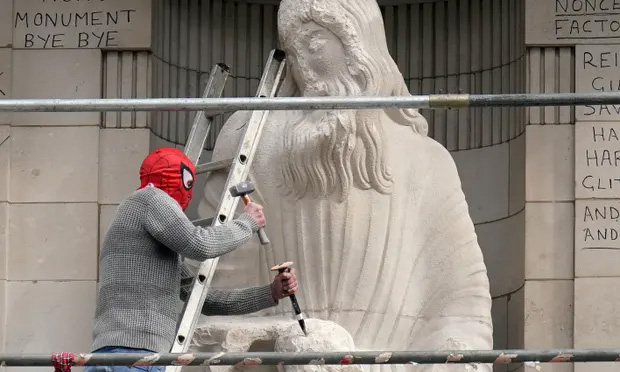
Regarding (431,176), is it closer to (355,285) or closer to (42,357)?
(355,285)

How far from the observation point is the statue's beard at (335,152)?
8984 mm

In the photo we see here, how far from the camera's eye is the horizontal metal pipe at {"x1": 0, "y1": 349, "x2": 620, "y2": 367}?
7.18 meters

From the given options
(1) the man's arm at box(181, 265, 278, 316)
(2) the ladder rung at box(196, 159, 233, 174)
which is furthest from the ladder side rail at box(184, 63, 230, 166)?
(1) the man's arm at box(181, 265, 278, 316)

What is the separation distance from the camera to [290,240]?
917 centimetres

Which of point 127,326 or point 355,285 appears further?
point 355,285

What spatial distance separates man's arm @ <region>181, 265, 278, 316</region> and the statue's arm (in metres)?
0.87

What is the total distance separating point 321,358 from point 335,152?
1892 mm

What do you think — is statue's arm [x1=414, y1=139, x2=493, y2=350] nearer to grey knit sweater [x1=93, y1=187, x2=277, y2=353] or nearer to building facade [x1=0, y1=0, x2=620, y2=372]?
building facade [x1=0, y1=0, x2=620, y2=372]

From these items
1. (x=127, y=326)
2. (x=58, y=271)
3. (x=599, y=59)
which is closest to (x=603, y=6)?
(x=599, y=59)

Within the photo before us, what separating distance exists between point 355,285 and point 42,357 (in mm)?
2129

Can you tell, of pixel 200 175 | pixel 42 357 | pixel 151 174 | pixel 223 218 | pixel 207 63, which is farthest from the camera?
pixel 207 63

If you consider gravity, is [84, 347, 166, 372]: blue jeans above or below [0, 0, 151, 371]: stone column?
below

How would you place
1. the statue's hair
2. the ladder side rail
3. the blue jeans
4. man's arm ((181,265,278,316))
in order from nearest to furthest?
the blue jeans, man's arm ((181,265,278,316)), the statue's hair, the ladder side rail

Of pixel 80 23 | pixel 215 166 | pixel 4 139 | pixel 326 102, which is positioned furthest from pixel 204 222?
pixel 326 102
